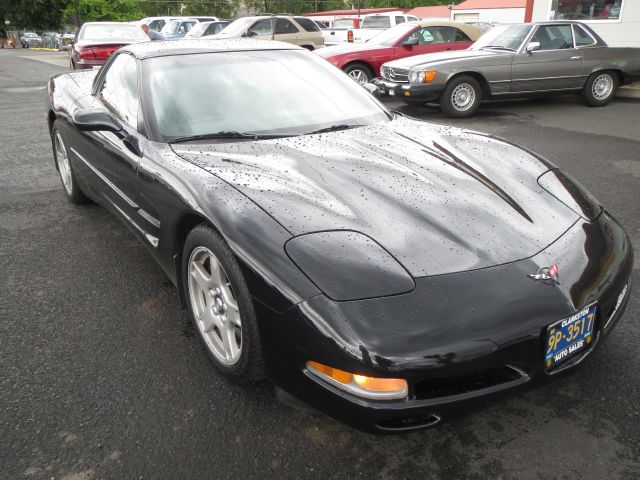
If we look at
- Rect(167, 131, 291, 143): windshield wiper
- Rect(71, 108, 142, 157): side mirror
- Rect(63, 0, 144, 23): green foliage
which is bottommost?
Rect(167, 131, 291, 143): windshield wiper

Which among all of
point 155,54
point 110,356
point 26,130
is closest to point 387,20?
point 26,130

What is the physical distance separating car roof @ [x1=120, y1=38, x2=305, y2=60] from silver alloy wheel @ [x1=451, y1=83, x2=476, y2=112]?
18.1ft

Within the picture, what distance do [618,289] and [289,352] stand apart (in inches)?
50.5

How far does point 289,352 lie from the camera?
1816 mm

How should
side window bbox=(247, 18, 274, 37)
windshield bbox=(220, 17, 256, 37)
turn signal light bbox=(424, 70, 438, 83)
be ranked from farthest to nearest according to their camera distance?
side window bbox=(247, 18, 274, 37) < windshield bbox=(220, 17, 256, 37) < turn signal light bbox=(424, 70, 438, 83)

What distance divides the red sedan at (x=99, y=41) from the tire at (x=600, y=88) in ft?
27.2

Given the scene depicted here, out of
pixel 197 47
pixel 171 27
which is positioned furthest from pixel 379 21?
pixel 197 47

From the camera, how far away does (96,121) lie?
3.00 m

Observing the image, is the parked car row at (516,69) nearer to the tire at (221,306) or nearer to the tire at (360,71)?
the tire at (360,71)

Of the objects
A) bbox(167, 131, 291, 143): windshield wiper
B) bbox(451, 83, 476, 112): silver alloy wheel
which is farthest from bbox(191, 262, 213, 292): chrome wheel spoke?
bbox(451, 83, 476, 112): silver alloy wheel

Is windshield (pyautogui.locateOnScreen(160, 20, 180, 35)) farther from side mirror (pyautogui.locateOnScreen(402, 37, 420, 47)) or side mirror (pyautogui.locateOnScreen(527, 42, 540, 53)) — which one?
side mirror (pyautogui.locateOnScreen(527, 42, 540, 53))

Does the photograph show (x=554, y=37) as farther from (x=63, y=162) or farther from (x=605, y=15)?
(x=63, y=162)

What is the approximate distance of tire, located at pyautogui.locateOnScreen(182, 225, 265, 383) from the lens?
2002 mm

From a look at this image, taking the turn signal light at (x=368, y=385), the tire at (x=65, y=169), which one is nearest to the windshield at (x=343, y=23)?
the tire at (x=65, y=169)
